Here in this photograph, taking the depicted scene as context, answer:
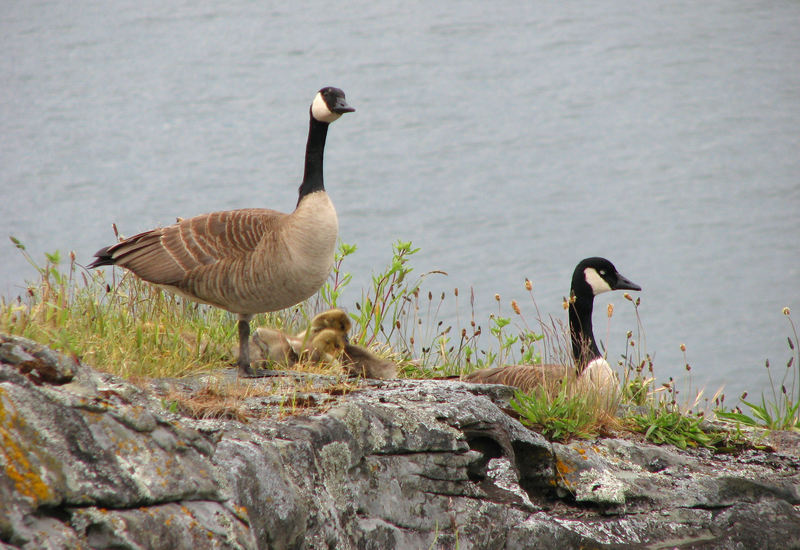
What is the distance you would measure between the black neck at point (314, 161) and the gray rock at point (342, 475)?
1.79m

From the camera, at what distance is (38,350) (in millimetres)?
3221

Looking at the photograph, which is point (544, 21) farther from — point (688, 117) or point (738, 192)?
point (738, 192)

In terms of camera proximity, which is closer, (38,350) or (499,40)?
(38,350)

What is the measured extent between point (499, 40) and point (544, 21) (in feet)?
8.54

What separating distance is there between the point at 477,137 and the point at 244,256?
3610 cm

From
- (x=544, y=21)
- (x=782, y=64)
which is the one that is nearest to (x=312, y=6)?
(x=544, y=21)

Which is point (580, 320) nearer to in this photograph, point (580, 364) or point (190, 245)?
point (580, 364)

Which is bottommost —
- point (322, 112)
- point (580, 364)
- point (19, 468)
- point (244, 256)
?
point (580, 364)

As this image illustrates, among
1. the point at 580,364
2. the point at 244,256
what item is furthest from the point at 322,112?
the point at 580,364

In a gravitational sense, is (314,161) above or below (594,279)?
above

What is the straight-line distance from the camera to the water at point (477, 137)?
3294 cm

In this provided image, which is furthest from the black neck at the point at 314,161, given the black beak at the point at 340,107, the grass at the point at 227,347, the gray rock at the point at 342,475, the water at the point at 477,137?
the water at the point at 477,137

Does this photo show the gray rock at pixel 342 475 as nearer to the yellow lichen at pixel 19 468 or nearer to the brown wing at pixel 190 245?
the yellow lichen at pixel 19 468

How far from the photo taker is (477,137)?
41.1 m
